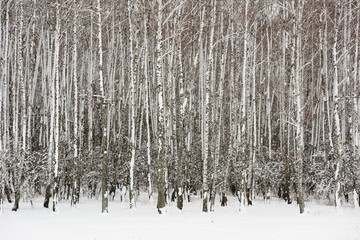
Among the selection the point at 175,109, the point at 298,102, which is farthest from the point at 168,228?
the point at 175,109

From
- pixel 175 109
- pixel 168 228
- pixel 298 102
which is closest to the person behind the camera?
pixel 168 228

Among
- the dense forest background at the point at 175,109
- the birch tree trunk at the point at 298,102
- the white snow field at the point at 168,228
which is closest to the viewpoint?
the white snow field at the point at 168,228

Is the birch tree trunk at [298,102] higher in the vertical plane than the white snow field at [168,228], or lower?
higher

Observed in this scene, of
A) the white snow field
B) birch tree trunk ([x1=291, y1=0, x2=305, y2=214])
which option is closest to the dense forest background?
birch tree trunk ([x1=291, y1=0, x2=305, y2=214])

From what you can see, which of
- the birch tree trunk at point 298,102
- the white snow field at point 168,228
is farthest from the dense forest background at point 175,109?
the white snow field at point 168,228

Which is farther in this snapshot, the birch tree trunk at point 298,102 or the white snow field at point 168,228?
the birch tree trunk at point 298,102

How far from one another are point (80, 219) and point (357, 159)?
41.9 ft

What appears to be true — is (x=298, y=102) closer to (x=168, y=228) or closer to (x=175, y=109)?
(x=175, y=109)

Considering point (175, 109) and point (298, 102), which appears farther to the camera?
point (175, 109)

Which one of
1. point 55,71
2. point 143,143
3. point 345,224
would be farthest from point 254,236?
point 143,143

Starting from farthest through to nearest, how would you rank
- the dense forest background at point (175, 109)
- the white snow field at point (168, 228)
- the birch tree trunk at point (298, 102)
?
the dense forest background at point (175, 109) → the birch tree trunk at point (298, 102) → the white snow field at point (168, 228)

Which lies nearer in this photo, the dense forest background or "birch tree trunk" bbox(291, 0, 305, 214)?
"birch tree trunk" bbox(291, 0, 305, 214)

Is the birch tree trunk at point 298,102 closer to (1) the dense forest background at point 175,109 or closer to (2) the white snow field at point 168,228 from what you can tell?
(1) the dense forest background at point 175,109

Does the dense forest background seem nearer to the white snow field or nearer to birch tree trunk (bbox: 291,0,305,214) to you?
birch tree trunk (bbox: 291,0,305,214)
